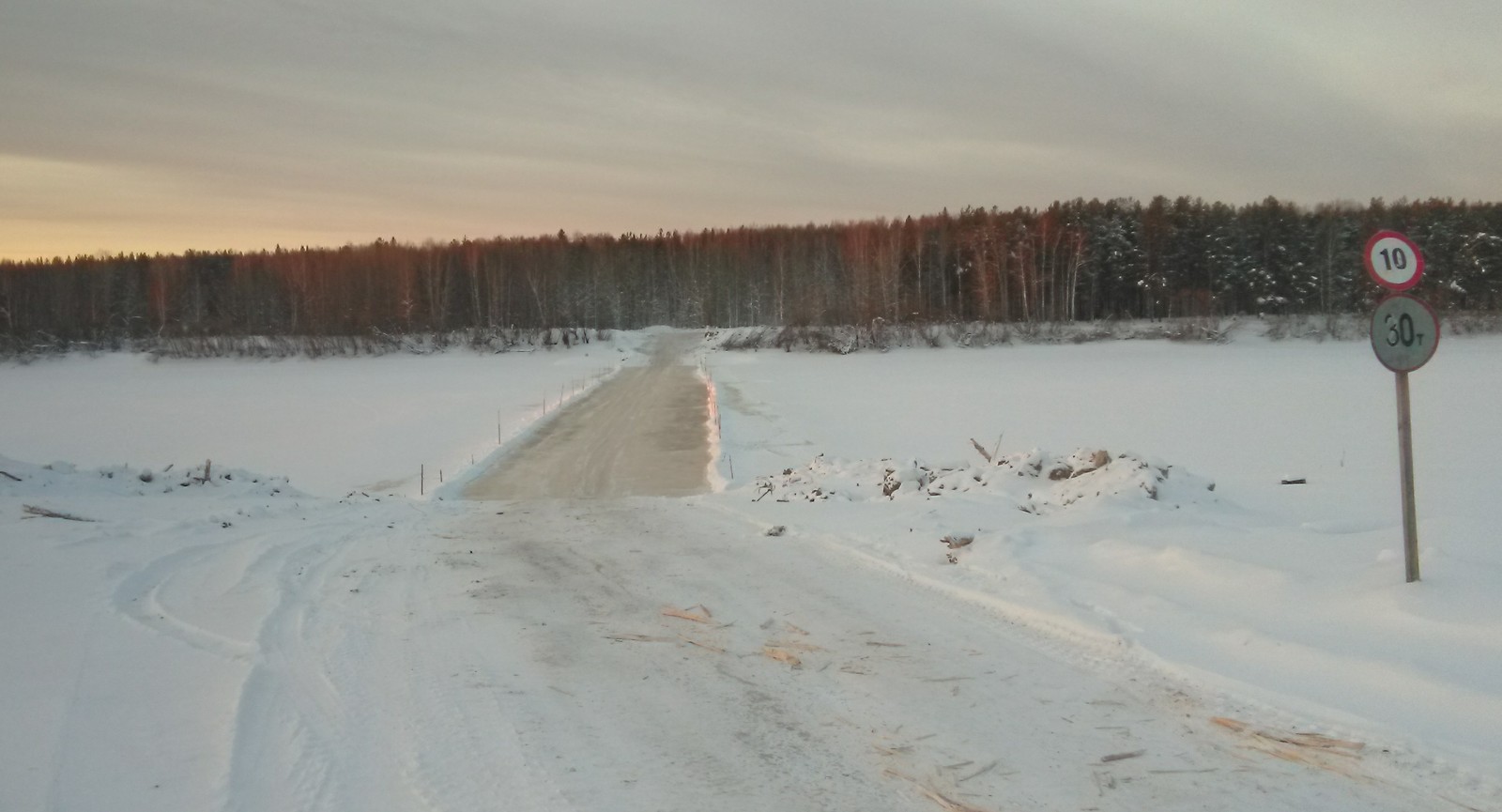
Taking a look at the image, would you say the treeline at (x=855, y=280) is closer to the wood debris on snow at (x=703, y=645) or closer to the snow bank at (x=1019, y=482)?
the snow bank at (x=1019, y=482)

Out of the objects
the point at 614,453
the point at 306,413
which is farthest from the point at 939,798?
the point at 306,413

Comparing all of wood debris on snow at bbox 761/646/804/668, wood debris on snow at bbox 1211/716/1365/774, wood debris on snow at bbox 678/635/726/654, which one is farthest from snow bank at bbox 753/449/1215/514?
wood debris on snow at bbox 1211/716/1365/774

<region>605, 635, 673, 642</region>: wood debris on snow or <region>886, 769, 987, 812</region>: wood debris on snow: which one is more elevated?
<region>886, 769, 987, 812</region>: wood debris on snow

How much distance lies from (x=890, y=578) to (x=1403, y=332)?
452 cm

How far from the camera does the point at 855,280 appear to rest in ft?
281

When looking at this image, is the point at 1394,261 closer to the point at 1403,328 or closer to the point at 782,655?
the point at 1403,328

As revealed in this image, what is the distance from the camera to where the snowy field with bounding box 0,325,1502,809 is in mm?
4883

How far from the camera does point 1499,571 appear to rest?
23.4 feet

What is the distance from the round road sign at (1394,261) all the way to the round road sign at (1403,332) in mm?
144

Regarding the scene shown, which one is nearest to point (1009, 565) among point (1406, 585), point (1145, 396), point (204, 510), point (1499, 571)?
point (1406, 585)

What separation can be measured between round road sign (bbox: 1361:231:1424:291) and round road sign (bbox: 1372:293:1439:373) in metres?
0.14

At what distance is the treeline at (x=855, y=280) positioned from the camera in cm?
8075

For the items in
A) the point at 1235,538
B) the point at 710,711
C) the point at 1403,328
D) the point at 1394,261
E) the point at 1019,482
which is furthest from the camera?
the point at 1019,482

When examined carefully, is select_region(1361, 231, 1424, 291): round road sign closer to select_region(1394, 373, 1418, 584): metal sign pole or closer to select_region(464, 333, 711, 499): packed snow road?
select_region(1394, 373, 1418, 584): metal sign pole
